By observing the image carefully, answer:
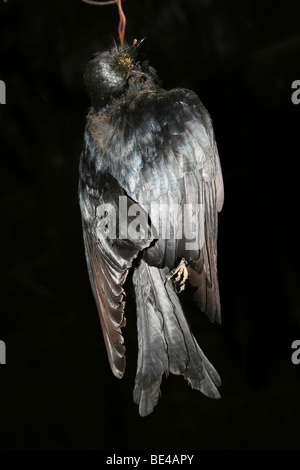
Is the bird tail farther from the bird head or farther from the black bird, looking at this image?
the bird head

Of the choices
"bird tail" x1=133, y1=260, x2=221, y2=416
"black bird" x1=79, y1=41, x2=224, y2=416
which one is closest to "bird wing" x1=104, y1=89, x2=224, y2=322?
"black bird" x1=79, y1=41, x2=224, y2=416

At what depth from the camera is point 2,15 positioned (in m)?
2.89

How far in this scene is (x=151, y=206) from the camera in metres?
1.41

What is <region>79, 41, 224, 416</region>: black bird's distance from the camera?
53.5 inches

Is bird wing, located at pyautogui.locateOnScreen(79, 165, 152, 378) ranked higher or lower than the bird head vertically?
lower

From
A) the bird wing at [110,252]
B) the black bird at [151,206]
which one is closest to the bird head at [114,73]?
the black bird at [151,206]

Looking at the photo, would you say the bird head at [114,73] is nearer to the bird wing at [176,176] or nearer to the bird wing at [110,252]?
the bird wing at [176,176]

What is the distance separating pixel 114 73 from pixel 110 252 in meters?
0.45

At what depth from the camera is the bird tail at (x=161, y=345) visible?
1.41 meters

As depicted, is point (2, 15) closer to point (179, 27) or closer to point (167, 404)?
point (179, 27)

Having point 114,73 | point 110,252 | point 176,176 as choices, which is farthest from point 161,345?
point 114,73

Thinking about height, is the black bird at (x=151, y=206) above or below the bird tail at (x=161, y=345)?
above

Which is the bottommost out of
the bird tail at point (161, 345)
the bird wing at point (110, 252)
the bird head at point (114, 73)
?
the bird tail at point (161, 345)

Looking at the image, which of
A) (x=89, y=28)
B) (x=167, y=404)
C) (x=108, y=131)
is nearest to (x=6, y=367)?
(x=167, y=404)
